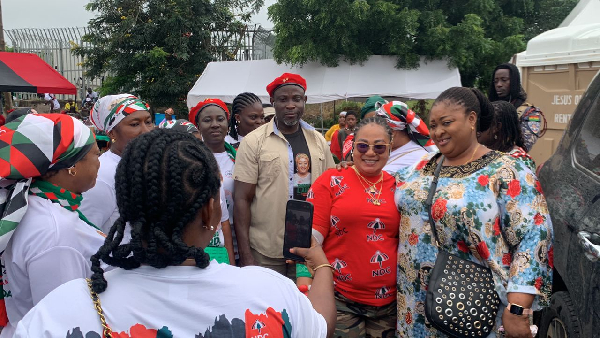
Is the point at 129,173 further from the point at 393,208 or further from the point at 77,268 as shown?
the point at 393,208

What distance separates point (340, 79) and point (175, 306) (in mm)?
15135

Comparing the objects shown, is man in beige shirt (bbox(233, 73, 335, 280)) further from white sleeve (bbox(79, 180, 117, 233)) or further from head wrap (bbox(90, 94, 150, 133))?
white sleeve (bbox(79, 180, 117, 233))

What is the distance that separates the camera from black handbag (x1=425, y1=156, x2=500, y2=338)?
2396mm

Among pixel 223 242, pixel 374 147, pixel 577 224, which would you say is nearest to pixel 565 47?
pixel 577 224

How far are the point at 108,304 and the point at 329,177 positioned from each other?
1.78 metres

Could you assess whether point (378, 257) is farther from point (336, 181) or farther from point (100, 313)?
point (100, 313)

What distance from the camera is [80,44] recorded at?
743 inches

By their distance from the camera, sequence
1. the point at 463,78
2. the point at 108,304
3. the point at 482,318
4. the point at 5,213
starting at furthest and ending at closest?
1. the point at 463,78
2. the point at 482,318
3. the point at 5,213
4. the point at 108,304

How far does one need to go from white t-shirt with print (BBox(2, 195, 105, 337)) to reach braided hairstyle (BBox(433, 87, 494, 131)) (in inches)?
72.1

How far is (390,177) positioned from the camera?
2.95 meters

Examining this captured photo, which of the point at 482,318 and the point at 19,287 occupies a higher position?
the point at 19,287

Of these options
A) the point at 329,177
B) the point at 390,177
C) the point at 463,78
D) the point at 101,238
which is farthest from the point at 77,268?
the point at 463,78

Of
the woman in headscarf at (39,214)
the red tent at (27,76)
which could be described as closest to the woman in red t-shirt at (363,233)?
the woman in headscarf at (39,214)

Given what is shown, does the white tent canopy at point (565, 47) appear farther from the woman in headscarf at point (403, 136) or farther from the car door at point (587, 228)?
the woman in headscarf at point (403, 136)
